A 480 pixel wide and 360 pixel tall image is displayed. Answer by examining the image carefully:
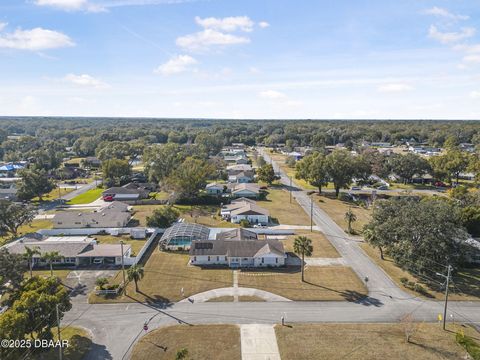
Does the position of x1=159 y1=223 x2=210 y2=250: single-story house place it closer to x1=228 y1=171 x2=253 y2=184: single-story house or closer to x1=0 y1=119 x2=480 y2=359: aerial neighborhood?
x1=0 y1=119 x2=480 y2=359: aerial neighborhood

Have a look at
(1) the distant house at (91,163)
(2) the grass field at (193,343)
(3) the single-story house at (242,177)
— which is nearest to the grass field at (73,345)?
(2) the grass field at (193,343)

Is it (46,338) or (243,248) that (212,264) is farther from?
(46,338)

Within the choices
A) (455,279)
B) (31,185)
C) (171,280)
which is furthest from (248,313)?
(31,185)

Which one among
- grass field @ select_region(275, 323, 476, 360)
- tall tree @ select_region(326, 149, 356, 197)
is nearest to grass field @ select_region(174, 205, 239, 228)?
tall tree @ select_region(326, 149, 356, 197)

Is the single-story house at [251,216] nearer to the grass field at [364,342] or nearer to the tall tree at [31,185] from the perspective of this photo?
the grass field at [364,342]

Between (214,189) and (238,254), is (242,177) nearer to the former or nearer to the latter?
(214,189)

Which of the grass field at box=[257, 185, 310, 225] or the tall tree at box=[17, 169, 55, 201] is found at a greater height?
the tall tree at box=[17, 169, 55, 201]

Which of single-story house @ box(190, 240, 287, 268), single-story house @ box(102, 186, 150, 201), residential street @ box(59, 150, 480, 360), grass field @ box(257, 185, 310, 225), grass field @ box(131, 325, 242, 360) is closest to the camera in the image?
grass field @ box(131, 325, 242, 360)

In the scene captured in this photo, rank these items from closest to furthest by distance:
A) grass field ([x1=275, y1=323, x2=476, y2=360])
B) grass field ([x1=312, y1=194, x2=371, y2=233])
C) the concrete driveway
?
grass field ([x1=275, y1=323, x2=476, y2=360]) → the concrete driveway → grass field ([x1=312, y1=194, x2=371, y2=233])
